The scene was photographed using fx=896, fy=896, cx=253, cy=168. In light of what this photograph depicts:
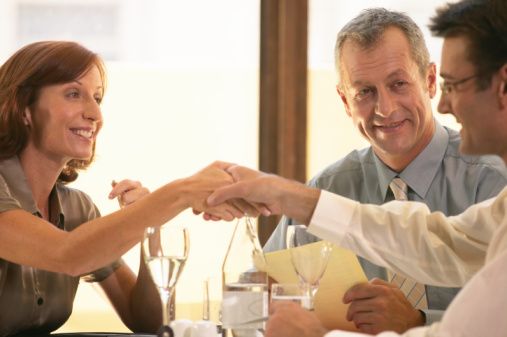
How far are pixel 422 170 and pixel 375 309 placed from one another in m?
0.74

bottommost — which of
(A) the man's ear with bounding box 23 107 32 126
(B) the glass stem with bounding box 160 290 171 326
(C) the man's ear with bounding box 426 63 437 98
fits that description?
(B) the glass stem with bounding box 160 290 171 326

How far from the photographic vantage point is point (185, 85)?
157 inches

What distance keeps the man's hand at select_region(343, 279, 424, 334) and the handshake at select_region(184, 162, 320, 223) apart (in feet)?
0.65

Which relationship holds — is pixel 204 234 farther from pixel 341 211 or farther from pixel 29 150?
pixel 341 211

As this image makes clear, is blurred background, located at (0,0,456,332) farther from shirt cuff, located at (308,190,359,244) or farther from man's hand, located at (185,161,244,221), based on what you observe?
shirt cuff, located at (308,190,359,244)

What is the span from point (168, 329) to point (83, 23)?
2568 millimetres

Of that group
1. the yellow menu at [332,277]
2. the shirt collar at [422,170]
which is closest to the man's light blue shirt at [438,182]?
the shirt collar at [422,170]

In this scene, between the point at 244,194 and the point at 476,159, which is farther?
the point at 476,159

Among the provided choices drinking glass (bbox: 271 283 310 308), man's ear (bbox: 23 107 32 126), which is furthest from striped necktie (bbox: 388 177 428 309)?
man's ear (bbox: 23 107 32 126)

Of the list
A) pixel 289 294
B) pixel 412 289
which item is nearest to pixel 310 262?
pixel 289 294

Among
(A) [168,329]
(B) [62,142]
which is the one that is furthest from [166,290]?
(B) [62,142]

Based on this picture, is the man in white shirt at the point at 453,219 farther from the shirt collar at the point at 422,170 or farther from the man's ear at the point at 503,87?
the shirt collar at the point at 422,170

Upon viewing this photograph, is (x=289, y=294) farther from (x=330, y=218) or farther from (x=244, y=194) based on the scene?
(x=244, y=194)

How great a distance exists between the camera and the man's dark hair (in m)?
1.67
